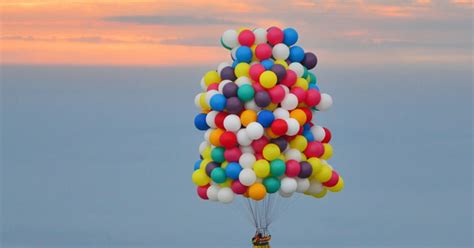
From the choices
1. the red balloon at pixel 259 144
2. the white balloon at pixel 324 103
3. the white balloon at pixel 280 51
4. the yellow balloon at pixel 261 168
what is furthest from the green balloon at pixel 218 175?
the white balloon at pixel 280 51

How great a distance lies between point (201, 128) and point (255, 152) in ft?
4.32

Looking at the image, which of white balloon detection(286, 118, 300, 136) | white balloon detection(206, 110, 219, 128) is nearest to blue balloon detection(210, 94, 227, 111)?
white balloon detection(206, 110, 219, 128)

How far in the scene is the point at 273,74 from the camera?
44531 mm

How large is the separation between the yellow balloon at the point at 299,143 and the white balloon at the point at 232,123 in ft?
3.79

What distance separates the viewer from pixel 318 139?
149ft

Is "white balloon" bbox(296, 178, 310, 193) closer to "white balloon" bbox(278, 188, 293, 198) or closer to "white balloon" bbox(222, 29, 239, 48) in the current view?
"white balloon" bbox(278, 188, 293, 198)

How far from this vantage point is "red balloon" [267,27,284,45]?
45188 mm

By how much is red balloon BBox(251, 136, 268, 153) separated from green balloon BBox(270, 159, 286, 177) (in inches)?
14.1

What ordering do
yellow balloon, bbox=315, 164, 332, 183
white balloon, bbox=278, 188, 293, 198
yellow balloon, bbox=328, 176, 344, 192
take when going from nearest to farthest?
yellow balloon, bbox=315, 164, 332, 183, white balloon, bbox=278, 188, 293, 198, yellow balloon, bbox=328, 176, 344, 192

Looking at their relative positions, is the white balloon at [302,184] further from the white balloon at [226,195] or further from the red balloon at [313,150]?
the white balloon at [226,195]

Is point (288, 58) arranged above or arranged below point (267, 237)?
above

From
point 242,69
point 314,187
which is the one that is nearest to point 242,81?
point 242,69

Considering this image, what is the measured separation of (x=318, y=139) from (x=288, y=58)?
1.68m

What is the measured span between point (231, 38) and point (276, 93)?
1.63 m
